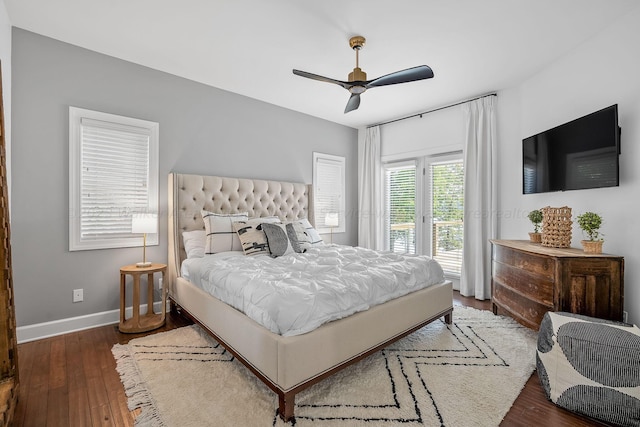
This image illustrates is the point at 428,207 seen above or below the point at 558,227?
above

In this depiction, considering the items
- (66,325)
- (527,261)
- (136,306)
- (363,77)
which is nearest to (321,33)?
(363,77)

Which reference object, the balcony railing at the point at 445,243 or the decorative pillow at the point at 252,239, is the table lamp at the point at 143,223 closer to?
the decorative pillow at the point at 252,239

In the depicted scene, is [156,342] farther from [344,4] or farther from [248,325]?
[344,4]

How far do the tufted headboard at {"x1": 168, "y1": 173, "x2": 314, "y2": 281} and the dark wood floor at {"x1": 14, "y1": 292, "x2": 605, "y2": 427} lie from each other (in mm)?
1042

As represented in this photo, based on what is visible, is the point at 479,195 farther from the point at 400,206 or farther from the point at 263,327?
the point at 263,327

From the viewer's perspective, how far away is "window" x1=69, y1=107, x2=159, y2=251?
282cm

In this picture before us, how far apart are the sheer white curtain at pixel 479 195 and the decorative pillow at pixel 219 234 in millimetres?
3082

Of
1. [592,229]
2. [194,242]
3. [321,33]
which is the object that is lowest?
[194,242]

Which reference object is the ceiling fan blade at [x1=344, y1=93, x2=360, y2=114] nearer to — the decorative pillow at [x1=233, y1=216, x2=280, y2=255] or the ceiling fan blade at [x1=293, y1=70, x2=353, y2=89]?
the ceiling fan blade at [x1=293, y1=70, x2=353, y2=89]

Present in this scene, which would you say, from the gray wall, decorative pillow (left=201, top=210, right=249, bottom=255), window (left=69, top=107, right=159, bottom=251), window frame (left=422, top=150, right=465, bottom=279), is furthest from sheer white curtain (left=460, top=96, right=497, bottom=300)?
window (left=69, top=107, right=159, bottom=251)

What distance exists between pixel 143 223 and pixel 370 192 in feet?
12.1

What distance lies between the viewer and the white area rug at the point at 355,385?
1.65 meters

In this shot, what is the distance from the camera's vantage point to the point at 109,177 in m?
2.99

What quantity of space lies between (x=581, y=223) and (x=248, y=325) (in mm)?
2823
